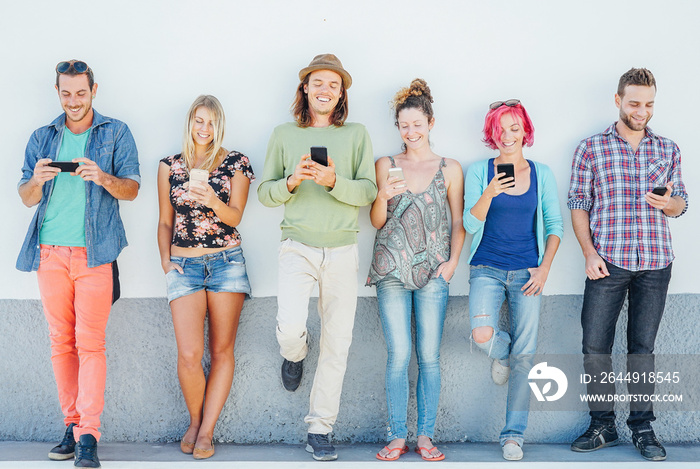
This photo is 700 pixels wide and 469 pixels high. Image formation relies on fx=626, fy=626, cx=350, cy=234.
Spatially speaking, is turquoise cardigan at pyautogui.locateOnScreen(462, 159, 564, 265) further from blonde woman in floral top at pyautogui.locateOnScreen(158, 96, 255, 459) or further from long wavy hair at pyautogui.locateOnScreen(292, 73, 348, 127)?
blonde woman in floral top at pyautogui.locateOnScreen(158, 96, 255, 459)

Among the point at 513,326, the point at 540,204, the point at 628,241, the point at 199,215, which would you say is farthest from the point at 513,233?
the point at 199,215

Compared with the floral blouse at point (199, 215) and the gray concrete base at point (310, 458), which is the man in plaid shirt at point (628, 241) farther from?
the floral blouse at point (199, 215)

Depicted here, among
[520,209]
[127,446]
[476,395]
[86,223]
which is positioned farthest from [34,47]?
[476,395]

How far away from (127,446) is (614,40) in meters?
4.62

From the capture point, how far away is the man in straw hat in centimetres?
405

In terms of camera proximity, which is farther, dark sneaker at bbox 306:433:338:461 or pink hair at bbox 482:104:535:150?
pink hair at bbox 482:104:535:150

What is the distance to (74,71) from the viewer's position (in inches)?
161

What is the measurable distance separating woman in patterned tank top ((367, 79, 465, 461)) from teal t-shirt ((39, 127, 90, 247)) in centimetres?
193

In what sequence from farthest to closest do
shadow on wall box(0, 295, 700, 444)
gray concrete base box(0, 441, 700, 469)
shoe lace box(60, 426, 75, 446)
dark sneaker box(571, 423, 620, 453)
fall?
shadow on wall box(0, 295, 700, 444) → dark sneaker box(571, 423, 620, 453) → shoe lace box(60, 426, 75, 446) → gray concrete base box(0, 441, 700, 469)

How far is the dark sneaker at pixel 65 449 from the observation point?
407 centimetres

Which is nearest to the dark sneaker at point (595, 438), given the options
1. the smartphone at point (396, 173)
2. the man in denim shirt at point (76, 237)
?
the smartphone at point (396, 173)

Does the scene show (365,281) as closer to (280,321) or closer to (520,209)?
(280,321)

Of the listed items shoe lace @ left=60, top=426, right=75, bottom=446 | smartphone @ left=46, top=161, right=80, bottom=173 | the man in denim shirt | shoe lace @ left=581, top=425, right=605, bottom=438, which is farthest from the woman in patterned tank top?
shoe lace @ left=60, top=426, right=75, bottom=446

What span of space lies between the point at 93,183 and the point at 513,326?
296cm
